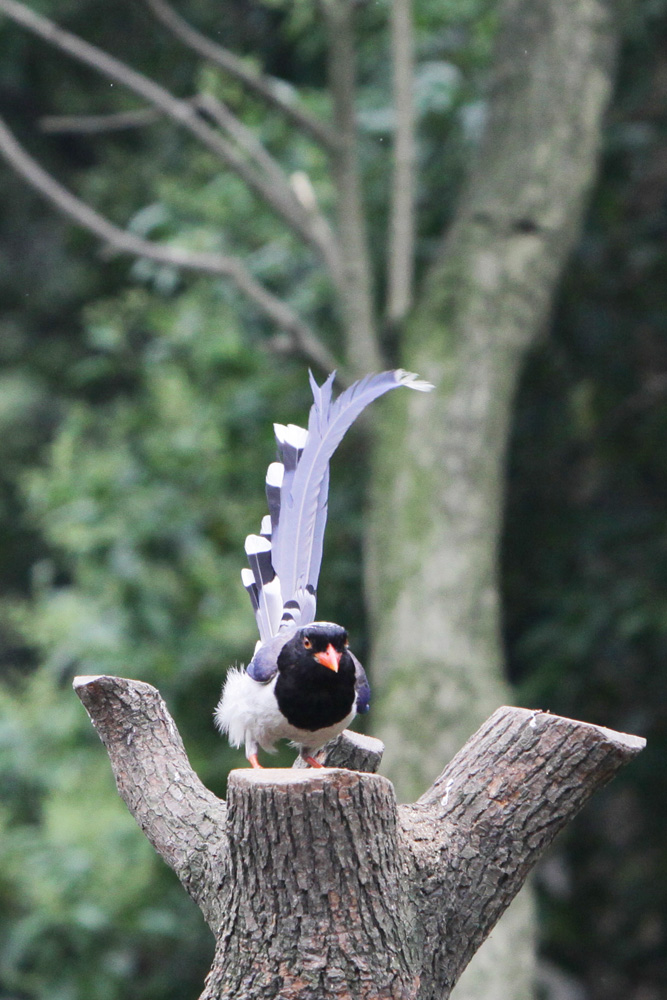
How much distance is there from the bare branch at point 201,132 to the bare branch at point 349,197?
95mm

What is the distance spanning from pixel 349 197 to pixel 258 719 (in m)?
3.02

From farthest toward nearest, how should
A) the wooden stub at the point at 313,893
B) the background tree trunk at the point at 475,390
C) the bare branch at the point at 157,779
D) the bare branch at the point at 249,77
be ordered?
the bare branch at the point at 249,77, the background tree trunk at the point at 475,390, the bare branch at the point at 157,779, the wooden stub at the point at 313,893

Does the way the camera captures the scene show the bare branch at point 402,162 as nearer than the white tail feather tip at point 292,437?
No

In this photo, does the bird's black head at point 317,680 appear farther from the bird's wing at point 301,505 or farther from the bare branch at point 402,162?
the bare branch at point 402,162

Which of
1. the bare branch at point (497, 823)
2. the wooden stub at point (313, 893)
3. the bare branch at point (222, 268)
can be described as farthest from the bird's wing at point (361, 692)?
the bare branch at point (222, 268)

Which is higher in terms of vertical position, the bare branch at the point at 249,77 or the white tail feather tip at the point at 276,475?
the bare branch at the point at 249,77

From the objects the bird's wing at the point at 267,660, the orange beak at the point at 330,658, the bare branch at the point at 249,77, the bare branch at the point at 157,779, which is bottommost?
the bare branch at the point at 157,779

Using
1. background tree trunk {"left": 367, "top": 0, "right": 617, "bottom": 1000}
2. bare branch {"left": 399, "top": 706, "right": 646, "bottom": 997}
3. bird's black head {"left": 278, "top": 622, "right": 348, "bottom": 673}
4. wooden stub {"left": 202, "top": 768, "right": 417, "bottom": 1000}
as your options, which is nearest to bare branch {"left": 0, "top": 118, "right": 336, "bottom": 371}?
background tree trunk {"left": 367, "top": 0, "right": 617, "bottom": 1000}

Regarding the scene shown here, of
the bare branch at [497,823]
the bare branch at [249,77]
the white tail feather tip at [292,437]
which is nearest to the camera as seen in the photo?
the bare branch at [497,823]

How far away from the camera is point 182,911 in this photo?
526 cm

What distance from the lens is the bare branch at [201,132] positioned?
15.8 ft

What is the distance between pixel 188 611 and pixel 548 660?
1.58 m

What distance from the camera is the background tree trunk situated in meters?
4.41

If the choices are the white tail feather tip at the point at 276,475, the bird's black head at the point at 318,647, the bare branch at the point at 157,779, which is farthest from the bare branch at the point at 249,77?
the bare branch at the point at 157,779
